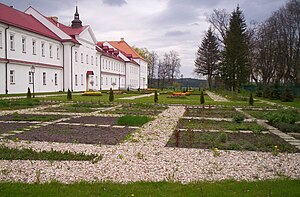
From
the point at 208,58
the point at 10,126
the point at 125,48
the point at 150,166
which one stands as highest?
the point at 125,48

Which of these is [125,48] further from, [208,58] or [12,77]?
[12,77]

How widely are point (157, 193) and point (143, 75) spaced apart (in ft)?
238

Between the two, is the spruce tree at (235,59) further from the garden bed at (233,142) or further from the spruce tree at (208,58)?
the garden bed at (233,142)

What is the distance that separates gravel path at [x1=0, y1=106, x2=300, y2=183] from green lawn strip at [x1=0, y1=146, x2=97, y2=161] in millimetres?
256

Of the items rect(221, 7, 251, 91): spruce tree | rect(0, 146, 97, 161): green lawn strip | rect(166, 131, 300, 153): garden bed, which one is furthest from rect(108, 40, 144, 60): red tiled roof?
rect(0, 146, 97, 161): green lawn strip

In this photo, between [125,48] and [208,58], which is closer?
[208,58]

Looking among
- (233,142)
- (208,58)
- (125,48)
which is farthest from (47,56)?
(125,48)

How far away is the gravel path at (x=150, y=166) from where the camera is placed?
15.6ft

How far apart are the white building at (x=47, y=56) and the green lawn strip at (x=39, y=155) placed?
20.0 m

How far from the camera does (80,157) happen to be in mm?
5887

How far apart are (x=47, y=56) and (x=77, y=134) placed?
26.9 m

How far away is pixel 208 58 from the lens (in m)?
56.9

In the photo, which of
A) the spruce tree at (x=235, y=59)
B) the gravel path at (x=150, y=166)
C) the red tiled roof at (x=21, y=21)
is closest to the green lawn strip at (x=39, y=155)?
the gravel path at (x=150, y=166)

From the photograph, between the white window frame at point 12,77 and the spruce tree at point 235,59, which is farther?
the spruce tree at point 235,59
